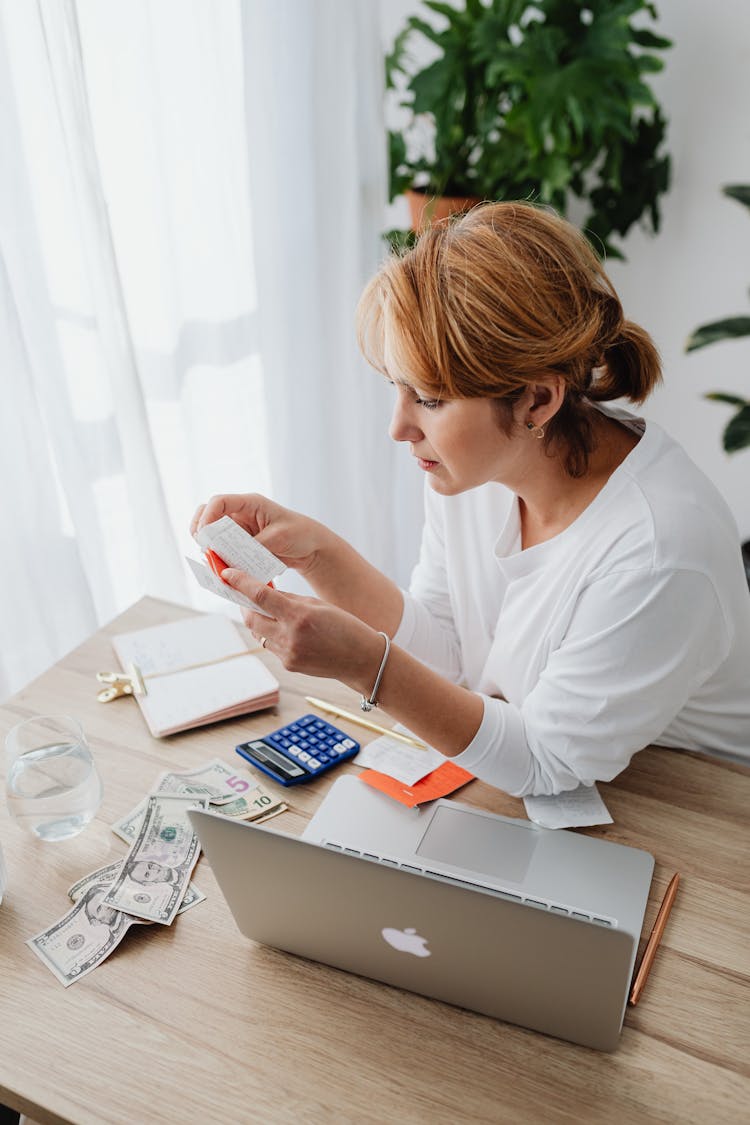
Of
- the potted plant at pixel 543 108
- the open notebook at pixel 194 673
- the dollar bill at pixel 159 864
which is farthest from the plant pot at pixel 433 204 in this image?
the dollar bill at pixel 159 864

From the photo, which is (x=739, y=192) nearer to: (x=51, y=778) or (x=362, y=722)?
(x=362, y=722)

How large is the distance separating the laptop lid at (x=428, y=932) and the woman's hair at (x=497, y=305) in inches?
24.3

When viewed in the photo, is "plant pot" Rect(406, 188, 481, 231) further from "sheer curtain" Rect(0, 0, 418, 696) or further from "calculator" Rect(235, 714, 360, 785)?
"calculator" Rect(235, 714, 360, 785)

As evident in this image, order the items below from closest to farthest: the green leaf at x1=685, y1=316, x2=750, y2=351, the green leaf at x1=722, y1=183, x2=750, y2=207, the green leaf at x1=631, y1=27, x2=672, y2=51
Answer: the green leaf at x1=722, y1=183, x2=750, y2=207 → the green leaf at x1=685, y1=316, x2=750, y2=351 → the green leaf at x1=631, y1=27, x2=672, y2=51

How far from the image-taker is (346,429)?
2900 millimetres

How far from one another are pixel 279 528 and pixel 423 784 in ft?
1.47

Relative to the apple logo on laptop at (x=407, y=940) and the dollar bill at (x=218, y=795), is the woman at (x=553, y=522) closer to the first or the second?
the dollar bill at (x=218, y=795)

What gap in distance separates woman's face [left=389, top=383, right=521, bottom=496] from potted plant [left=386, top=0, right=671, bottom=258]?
1134 mm

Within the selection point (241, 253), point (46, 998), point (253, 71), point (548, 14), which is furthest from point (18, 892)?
point (548, 14)

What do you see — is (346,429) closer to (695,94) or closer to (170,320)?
(170,320)

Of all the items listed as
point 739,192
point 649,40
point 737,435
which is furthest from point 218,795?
point 649,40

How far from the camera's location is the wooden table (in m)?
0.85

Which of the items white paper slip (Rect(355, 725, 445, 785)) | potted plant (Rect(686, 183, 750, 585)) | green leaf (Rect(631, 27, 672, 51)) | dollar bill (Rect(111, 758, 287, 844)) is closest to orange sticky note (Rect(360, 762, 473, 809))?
white paper slip (Rect(355, 725, 445, 785))

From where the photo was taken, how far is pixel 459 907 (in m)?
0.82
